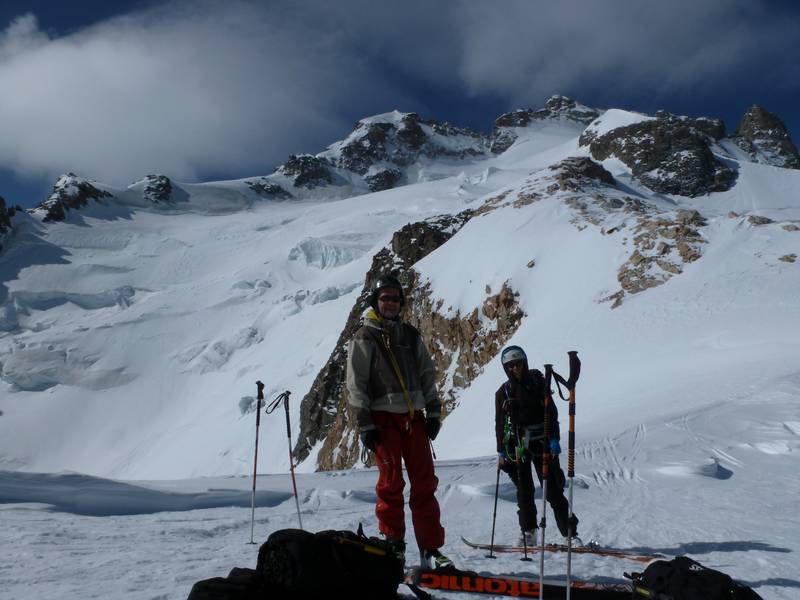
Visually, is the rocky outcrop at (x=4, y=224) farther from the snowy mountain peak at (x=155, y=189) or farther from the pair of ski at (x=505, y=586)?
the pair of ski at (x=505, y=586)

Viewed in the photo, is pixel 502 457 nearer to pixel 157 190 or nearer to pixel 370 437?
pixel 370 437

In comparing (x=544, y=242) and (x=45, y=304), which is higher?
(x=45, y=304)

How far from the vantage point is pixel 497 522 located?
601cm

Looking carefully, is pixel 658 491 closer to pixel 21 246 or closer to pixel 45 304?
pixel 45 304

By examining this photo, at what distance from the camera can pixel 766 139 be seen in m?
114

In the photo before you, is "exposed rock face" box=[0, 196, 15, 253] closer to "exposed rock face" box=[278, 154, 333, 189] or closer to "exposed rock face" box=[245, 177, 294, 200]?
"exposed rock face" box=[245, 177, 294, 200]

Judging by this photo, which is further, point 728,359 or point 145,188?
point 145,188

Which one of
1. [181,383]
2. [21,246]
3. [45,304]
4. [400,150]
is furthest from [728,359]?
[400,150]

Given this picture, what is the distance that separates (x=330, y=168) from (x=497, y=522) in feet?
480

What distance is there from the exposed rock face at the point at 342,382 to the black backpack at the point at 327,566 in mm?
23439

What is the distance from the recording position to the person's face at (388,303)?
4.18 metres

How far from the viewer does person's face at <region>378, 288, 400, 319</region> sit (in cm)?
418

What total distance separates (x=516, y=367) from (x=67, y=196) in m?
115

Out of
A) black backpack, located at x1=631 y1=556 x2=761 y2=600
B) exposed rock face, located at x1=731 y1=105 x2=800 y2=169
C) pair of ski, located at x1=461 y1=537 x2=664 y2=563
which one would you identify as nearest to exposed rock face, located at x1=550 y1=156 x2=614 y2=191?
pair of ski, located at x1=461 y1=537 x2=664 y2=563
